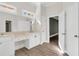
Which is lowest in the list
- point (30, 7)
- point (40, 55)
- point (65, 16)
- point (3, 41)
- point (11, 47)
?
point (40, 55)

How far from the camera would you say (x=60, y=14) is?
5.21 feet

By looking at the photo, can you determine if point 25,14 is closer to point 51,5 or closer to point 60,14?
point 51,5

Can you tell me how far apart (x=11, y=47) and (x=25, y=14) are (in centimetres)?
66

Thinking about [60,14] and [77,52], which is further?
[60,14]

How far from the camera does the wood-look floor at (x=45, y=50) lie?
56.0 inches

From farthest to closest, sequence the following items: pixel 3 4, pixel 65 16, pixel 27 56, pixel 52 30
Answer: pixel 65 16
pixel 52 30
pixel 27 56
pixel 3 4

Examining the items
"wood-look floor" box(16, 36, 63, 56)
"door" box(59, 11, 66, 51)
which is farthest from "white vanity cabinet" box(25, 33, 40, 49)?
"door" box(59, 11, 66, 51)

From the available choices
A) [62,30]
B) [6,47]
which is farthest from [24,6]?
[62,30]

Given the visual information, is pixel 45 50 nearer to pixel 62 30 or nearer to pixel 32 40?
pixel 32 40

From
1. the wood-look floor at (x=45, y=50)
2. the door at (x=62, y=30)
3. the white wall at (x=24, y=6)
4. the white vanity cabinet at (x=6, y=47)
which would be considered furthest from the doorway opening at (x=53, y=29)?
the white vanity cabinet at (x=6, y=47)

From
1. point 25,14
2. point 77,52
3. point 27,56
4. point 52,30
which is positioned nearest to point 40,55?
point 27,56

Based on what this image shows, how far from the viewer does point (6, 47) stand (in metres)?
1.34

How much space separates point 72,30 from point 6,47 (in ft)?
4.33

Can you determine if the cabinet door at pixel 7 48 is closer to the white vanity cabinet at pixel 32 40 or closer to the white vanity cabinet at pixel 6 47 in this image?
the white vanity cabinet at pixel 6 47
